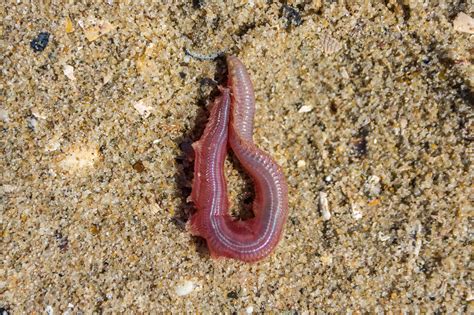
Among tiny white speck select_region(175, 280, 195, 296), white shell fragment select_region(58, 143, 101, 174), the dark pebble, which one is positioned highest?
the dark pebble

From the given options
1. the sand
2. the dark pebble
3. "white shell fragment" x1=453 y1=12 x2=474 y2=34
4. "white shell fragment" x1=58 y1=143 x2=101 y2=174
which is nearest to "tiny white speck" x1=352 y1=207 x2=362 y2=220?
the sand

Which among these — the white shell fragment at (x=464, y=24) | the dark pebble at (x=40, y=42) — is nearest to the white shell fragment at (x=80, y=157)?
the dark pebble at (x=40, y=42)

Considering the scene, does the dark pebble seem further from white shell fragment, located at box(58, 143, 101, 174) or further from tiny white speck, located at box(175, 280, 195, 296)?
tiny white speck, located at box(175, 280, 195, 296)

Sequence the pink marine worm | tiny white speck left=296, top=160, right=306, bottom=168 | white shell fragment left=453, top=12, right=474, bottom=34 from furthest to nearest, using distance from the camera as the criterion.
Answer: tiny white speck left=296, top=160, right=306, bottom=168 < white shell fragment left=453, top=12, right=474, bottom=34 < the pink marine worm

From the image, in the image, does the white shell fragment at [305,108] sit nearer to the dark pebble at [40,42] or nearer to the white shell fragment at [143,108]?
the white shell fragment at [143,108]

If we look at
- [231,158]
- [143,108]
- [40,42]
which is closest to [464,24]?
[231,158]

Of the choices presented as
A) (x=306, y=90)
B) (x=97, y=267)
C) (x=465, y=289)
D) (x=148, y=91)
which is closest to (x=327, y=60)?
(x=306, y=90)
